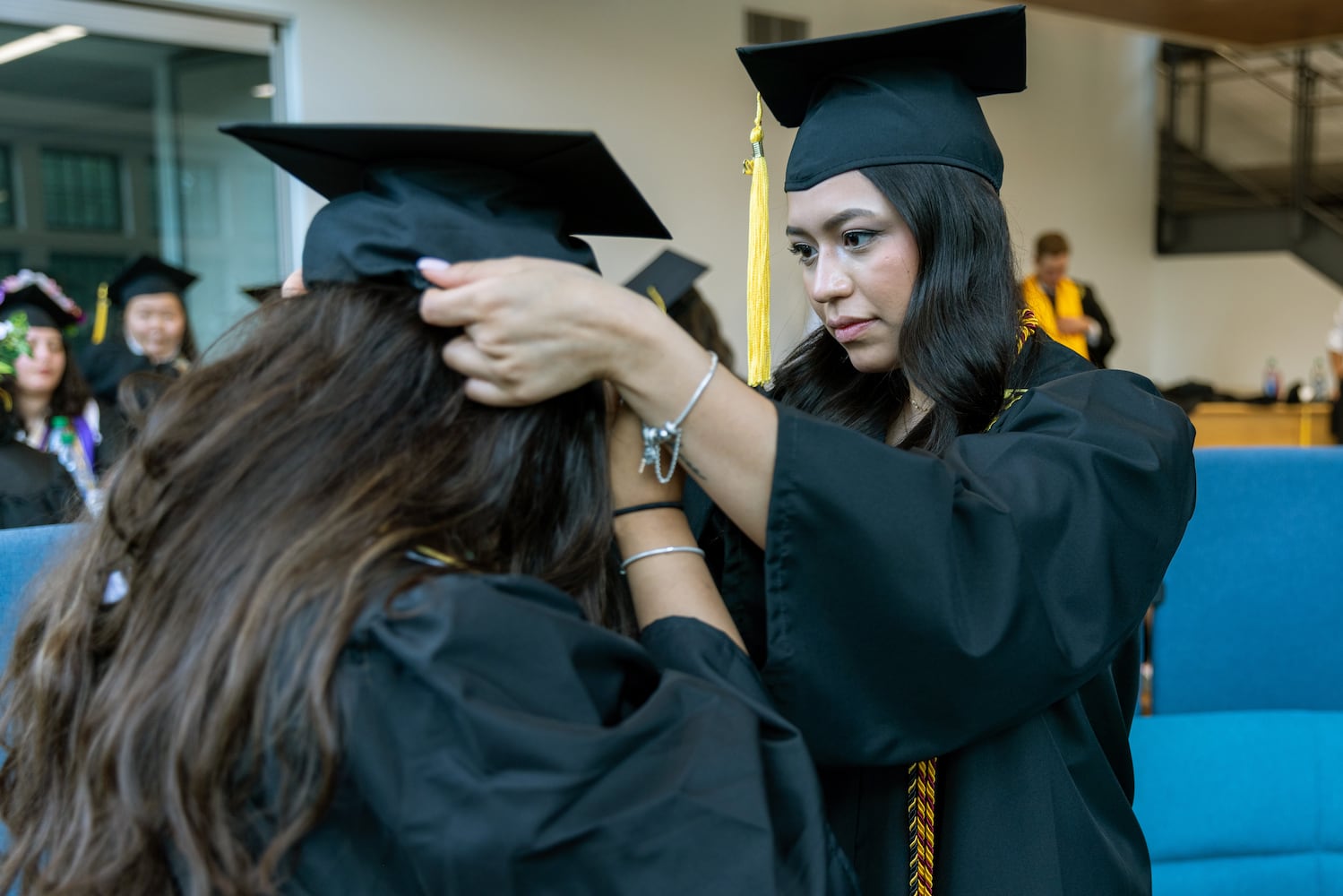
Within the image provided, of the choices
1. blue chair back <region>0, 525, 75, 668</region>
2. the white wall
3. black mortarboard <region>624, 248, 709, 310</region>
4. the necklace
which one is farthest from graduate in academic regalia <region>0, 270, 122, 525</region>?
the white wall

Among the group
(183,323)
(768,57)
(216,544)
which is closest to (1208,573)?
(768,57)

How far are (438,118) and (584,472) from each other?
206 inches

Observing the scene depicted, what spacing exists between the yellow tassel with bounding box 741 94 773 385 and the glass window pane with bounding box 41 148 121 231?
444cm

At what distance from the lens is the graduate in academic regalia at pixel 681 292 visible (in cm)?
377

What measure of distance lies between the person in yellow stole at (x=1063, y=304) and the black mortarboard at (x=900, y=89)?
19.0 feet

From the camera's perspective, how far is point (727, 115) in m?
7.22

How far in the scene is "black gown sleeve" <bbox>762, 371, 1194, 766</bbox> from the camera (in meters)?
1.04

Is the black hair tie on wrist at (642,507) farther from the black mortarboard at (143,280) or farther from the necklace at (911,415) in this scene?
the black mortarboard at (143,280)

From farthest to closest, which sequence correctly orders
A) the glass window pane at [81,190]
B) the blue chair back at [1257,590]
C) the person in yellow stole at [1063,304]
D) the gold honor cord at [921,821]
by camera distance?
the person in yellow stole at [1063,304] → the glass window pane at [81,190] → the blue chair back at [1257,590] → the gold honor cord at [921,821]

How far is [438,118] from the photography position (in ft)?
19.5

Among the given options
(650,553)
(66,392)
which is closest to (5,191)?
(66,392)

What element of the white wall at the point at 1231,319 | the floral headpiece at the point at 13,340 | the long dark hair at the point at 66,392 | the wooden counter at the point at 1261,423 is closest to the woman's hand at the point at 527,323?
the floral headpiece at the point at 13,340

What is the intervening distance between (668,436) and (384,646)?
0.31 m

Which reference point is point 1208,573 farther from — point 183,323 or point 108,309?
point 108,309
